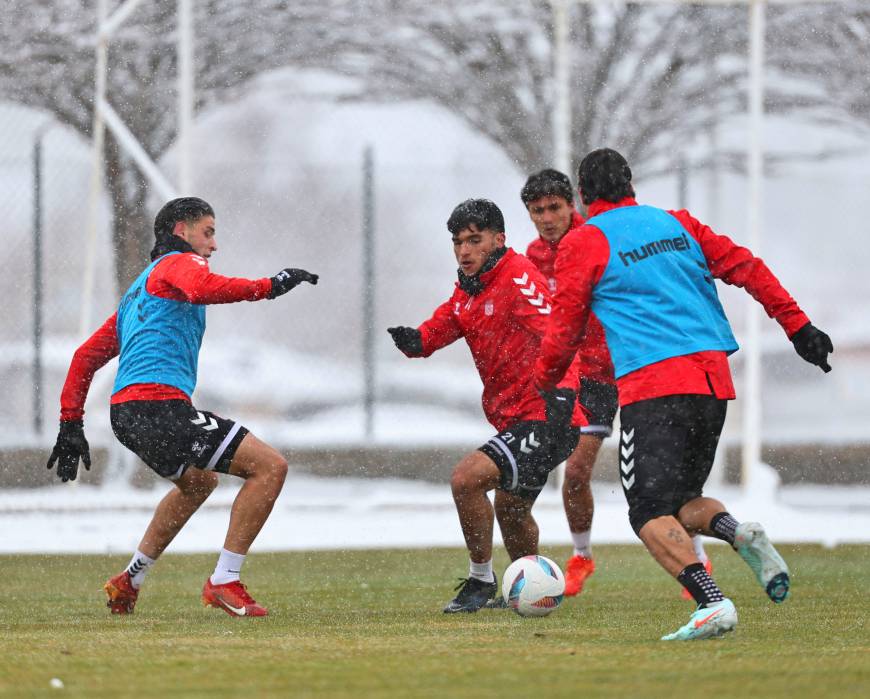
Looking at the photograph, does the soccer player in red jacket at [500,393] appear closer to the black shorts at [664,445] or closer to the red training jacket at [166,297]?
the red training jacket at [166,297]

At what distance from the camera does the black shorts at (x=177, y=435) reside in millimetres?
6496

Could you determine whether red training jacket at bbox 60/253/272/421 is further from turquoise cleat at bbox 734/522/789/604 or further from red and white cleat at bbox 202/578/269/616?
turquoise cleat at bbox 734/522/789/604

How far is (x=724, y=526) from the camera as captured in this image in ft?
17.8

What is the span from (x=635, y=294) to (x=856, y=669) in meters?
1.59

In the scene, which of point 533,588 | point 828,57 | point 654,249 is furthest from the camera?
point 828,57

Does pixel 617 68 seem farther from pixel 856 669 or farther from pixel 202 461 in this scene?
pixel 856 669

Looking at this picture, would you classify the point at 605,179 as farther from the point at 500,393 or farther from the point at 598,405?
the point at 598,405

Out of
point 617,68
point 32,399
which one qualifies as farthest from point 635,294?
point 617,68

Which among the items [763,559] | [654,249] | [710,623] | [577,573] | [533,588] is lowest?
[577,573]

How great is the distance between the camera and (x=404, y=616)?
647 cm

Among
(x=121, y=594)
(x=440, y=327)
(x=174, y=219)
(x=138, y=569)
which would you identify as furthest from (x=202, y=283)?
(x=121, y=594)

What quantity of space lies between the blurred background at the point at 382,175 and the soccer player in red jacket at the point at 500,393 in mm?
4730

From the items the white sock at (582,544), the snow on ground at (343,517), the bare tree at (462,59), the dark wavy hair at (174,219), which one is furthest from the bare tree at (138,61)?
the white sock at (582,544)

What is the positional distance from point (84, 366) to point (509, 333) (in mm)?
1841
